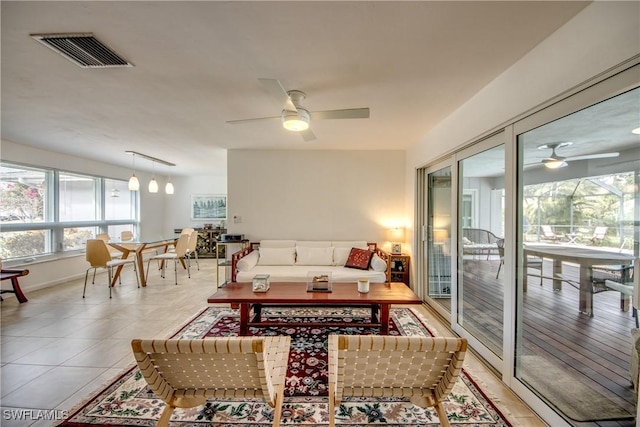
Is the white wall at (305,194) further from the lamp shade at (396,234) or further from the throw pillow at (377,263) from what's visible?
the throw pillow at (377,263)

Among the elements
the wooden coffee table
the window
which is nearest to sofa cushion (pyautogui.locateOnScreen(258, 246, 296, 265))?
the wooden coffee table

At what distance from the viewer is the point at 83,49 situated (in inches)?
75.4

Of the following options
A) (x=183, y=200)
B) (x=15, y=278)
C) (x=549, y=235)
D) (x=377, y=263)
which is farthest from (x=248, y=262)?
(x=183, y=200)

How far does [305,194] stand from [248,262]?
1.68 m

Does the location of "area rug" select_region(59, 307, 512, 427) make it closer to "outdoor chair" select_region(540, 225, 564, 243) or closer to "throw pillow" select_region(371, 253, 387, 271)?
"outdoor chair" select_region(540, 225, 564, 243)

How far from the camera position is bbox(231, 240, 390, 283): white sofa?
400 centimetres

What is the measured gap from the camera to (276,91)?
2080mm

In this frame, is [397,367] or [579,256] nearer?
[397,367]

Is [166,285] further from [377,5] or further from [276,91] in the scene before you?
[377,5]

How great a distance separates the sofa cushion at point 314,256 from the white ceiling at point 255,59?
6.89 ft

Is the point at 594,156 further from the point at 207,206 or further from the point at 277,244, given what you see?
the point at 207,206

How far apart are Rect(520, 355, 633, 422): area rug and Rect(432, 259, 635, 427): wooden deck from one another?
3cm

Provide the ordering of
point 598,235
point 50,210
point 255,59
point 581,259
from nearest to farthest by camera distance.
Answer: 1. point 598,235
2. point 581,259
3. point 255,59
4. point 50,210

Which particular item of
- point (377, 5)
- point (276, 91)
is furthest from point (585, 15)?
point (276, 91)
